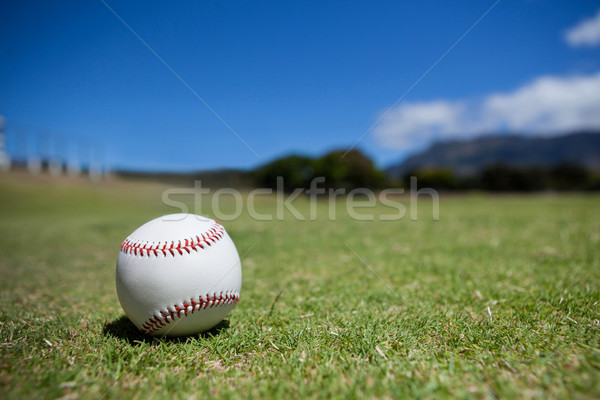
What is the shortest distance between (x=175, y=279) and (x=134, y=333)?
871mm

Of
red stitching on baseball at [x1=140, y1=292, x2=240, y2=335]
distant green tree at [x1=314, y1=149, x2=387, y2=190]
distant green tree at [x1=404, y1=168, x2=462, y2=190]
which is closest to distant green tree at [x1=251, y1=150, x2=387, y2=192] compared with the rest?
distant green tree at [x1=314, y1=149, x2=387, y2=190]

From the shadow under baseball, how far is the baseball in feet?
0.23

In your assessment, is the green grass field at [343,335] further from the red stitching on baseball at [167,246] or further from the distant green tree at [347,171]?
the distant green tree at [347,171]

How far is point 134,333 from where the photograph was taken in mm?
3064

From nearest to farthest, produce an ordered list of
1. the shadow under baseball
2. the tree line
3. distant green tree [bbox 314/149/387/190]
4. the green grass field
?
the green grass field
the shadow under baseball
distant green tree [bbox 314/149/387/190]
the tree line

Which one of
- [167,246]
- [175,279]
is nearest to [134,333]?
[175,279]

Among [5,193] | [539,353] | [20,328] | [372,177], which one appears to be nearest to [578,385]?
[539,353]

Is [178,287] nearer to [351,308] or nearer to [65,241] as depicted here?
[351,308]

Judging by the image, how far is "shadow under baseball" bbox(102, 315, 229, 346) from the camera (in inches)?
114

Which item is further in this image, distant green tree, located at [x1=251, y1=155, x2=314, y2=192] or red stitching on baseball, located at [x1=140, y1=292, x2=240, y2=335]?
distant green tree, located at [x1=251, y1=155, x2=314, y2=192]

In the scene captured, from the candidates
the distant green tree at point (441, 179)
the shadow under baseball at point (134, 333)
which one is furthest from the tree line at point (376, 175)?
the shadow under baseball at point (134, 333)

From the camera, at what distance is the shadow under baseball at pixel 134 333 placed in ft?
9.48

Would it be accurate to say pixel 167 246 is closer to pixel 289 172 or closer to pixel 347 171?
pixel 347 171

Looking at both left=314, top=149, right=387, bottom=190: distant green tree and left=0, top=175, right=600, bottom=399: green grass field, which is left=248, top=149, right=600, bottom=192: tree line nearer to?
left=314, top=149, right=387, bottom=190: distant green tree
